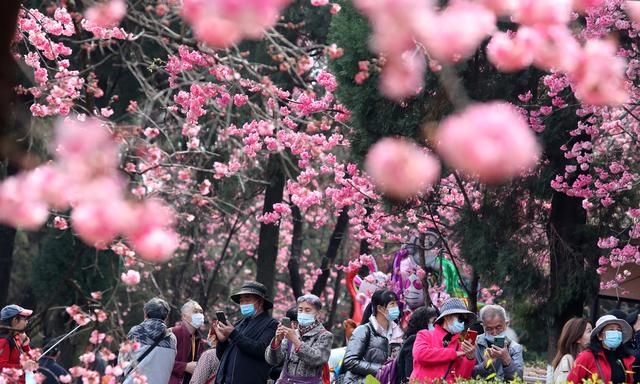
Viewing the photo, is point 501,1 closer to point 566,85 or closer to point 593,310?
point 566,85

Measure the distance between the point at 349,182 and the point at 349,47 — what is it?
7.28 ft

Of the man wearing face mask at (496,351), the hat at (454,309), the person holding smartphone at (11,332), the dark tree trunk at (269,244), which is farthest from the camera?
the dark tree trunk at (269,244)

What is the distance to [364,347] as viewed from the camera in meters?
9.62

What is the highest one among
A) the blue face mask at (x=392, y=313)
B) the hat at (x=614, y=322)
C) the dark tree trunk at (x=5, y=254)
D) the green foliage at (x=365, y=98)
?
the dark tree trunk at (x=5, y=254)

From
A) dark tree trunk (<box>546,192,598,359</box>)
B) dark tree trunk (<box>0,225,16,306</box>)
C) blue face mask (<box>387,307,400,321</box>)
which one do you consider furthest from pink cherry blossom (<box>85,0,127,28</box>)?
dark tree trunk (<box>0,225,16,306</box>)

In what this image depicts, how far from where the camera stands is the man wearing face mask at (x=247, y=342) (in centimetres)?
934

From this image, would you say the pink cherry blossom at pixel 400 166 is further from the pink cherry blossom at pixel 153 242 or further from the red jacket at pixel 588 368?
the red jacket at pixel 588 368

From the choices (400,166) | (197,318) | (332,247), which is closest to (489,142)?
(400,166)

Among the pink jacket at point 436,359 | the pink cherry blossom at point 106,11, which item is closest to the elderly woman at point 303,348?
the pink jacket at point 436,359

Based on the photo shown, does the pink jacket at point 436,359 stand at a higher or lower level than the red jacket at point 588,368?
higher

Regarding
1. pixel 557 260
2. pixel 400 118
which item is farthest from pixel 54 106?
pixel 557 260

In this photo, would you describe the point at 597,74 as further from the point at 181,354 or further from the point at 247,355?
the point at 181,354

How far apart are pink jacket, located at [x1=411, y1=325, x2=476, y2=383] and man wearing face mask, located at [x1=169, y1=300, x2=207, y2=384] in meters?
2.44

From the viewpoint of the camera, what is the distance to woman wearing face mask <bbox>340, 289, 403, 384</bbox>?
952 cm
